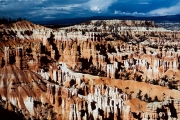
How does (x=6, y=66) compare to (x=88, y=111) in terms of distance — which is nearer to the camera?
(x=88, y=111)

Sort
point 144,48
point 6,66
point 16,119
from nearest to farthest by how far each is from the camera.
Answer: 1. point 16,119
2. point 6,66
3. point 144,48

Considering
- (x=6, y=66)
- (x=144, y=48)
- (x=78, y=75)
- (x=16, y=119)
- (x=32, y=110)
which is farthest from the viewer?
(x=144, y=48)

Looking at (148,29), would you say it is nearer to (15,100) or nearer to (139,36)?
(139,36)

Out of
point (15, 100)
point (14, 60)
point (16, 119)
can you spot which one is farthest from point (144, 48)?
point (16, 119)

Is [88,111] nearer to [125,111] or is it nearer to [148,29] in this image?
[125,111]

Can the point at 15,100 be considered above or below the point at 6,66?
below

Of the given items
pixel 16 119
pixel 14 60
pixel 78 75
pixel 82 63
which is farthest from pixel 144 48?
pixel 16 119
